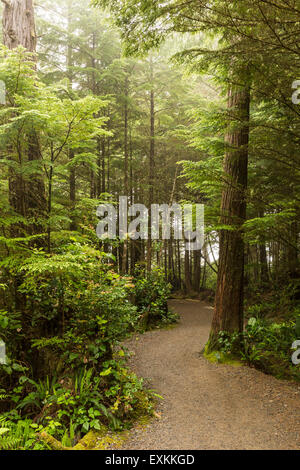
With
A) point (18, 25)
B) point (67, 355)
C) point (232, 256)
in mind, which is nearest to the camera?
point (67, 355)

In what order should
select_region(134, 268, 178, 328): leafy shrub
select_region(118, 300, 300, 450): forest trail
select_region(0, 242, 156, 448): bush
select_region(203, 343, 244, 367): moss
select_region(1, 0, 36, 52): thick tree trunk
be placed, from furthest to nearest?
select_region(134, 268, 178, 328): leafy shrub
select_region(203, 343, 244, 367): moss
select_region(1, 0, 36, 52): thick tree trunk
select_region(0, 242, 156, 448): bush
select_region(118, 300, 300, 450): forest trail

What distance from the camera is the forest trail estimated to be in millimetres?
3348

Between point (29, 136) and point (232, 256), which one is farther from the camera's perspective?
point (232, 256)

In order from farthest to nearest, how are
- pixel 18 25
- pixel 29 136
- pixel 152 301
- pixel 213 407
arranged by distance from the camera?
pixel 152 301 → pixel 18 25 → pixel 29 136 → pixel 213 407

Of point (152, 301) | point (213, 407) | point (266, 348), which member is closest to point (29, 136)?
point (213, 407)

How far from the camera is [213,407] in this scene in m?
4.13

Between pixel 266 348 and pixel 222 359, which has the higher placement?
pixel 266 348

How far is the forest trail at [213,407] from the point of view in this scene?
335cm

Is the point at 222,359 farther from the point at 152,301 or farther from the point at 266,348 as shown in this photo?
the point at 152,301

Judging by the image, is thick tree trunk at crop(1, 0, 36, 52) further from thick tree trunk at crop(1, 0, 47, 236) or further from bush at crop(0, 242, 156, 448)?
bush at crop(0, 242, 156, 448)

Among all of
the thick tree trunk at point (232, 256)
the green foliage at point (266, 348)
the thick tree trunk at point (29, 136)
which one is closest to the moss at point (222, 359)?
the green foliage at point (266, 348)

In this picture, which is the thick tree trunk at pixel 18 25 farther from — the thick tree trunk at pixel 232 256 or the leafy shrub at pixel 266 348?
the leafy shrub at pixel 266 348

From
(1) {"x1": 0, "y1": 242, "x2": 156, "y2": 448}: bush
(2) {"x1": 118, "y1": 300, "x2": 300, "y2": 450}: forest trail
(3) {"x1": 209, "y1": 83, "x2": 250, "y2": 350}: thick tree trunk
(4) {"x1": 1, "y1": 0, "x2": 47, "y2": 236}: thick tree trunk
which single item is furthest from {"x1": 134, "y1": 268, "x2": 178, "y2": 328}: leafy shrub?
(4) {"x1": 1, "y1": 0, "x2": 47, "y2": 236}: thick tree trunk

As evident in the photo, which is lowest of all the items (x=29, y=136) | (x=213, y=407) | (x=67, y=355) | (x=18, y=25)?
(x=213, y=407)
